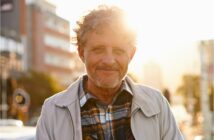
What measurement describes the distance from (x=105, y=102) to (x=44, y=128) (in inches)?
11.9

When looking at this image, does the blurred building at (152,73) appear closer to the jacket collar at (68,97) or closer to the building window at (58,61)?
the building window at (58,61)

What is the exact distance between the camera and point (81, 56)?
7.66 ft

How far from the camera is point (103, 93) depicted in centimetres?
233

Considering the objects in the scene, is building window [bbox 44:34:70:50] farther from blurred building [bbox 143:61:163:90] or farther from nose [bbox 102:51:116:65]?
blurred building [bbox 143:61:163:90]

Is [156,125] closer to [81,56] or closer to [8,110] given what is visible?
[81,56]

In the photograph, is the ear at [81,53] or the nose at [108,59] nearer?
the nose at [108,59]

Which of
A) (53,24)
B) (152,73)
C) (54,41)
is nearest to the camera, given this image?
(53,24)

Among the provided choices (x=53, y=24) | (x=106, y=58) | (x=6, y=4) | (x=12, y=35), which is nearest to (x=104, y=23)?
→ (x=106, y=58)

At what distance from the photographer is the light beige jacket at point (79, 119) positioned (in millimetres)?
→ 2229

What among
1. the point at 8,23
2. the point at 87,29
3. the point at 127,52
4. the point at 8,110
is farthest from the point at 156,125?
the point at 8,23

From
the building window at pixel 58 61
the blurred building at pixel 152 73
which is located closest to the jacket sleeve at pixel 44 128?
the building window at pixel 58 61

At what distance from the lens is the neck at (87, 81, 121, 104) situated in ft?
7.64

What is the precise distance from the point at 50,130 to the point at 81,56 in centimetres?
36

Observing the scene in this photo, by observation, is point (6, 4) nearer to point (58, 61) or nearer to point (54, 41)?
point (54, 41)
